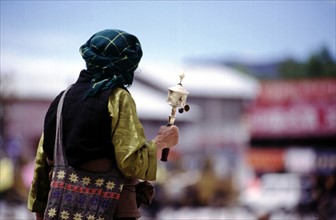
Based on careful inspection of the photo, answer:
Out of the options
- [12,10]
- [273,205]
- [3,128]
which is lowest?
[273,205]

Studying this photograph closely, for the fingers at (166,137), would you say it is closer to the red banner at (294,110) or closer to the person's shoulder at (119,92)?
the person's shoulder at (119,92)

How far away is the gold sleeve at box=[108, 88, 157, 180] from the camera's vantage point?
196 centimetres

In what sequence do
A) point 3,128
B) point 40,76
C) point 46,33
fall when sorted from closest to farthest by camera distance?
point 46,33 → point 40,76 → point 3,128

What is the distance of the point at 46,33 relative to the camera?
18.9ft

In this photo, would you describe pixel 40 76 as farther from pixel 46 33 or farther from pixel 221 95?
pixel 221 95

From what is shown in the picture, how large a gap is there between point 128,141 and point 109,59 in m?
0.25

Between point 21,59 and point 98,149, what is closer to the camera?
point 98,149

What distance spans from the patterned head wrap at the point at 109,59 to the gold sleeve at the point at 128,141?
1.9 inches

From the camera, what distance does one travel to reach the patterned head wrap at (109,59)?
6.68ft

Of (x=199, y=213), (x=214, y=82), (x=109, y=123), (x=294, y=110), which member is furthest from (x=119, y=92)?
(x=294, y=110)

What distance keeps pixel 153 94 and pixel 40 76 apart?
1.45 m

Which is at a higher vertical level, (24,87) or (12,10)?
(12,10)

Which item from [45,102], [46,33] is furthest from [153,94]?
[46,33]

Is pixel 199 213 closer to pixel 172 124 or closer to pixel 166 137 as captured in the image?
pixel 172 124
